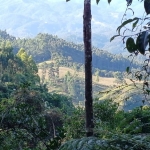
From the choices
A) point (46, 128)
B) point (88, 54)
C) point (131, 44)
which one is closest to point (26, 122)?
point (46, 128)

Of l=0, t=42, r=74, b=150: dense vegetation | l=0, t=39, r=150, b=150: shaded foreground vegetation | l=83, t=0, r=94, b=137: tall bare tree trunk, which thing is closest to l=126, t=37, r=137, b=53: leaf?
l=0, t=39, r=150, b=150: shaded foreground vegetation

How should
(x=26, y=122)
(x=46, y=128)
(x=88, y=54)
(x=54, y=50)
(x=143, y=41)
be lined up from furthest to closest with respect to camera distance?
(x=54, y=50) → (x=26, y=122) → (x=88, y=54) → (x=46, y=128) → (x=143, y=41)

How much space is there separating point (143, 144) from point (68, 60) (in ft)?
241

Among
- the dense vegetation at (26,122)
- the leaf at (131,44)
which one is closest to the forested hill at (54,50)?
the dense vegetation at (26,122)

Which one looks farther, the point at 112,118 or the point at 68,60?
the point at 68,60

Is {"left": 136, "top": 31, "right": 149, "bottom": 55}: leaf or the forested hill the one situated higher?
the forested hill

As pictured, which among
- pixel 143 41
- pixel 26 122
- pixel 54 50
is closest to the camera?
pixel 143 41

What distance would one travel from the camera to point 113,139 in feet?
4.27

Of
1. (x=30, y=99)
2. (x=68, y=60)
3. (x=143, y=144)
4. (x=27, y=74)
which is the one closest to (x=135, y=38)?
(x=143, y=144)

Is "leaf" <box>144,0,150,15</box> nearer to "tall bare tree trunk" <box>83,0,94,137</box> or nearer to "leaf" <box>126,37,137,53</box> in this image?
"leaf" <box>126,37,137,53</box>

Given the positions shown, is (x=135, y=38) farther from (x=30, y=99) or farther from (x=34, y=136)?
(x=30, y=99)

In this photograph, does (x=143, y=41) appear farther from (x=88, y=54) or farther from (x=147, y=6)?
(x=88, y=54)

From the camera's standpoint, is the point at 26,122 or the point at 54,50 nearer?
the point at 26,122

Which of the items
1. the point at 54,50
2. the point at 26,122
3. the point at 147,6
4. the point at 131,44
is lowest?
the point at 26,122
